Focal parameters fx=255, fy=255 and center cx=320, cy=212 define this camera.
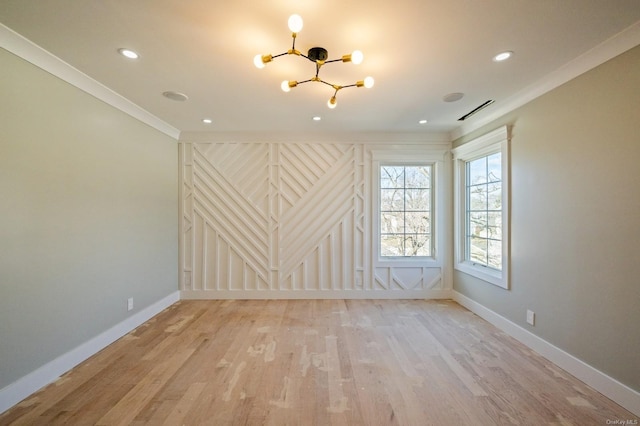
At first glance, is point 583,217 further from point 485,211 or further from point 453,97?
point 453,97

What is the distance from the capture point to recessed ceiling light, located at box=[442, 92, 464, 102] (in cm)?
267

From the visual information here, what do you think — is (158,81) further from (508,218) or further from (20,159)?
(508,218)

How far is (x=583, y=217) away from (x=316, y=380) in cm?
251

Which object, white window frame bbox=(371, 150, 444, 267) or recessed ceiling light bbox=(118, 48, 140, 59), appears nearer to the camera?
recessed ceiling light bbox=(118, 48, 140, 59)

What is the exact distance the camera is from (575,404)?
1.78 m

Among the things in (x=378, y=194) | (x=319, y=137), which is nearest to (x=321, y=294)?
(x=378, y=194)

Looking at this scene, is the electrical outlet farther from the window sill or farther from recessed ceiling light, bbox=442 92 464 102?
recessed ceiling light, bbox=442 92 464 102

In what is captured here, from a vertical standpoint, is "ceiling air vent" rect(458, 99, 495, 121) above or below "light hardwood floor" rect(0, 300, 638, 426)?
above

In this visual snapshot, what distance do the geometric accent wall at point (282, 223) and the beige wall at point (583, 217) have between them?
1759mm

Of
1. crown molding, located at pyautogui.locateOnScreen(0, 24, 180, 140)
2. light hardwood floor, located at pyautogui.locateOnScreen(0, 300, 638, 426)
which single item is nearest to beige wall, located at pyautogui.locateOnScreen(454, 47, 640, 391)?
light hardwood floor, located at pyautogui.locateOnScreen(0, 300, 638, 426)

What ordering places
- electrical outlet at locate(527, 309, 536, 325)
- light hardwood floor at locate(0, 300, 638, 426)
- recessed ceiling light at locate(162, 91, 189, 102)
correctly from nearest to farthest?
light hardwood floor at locate(0, 300, 638, 426), electrical outlet at locate(527, 309, 536, 325), recessed ceiling light at locate(162, 91, 189, 102)

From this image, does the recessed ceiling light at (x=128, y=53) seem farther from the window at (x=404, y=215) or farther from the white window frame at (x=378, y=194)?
the window at (x=404, y=215)

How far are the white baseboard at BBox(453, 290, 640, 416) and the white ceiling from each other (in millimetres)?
2434

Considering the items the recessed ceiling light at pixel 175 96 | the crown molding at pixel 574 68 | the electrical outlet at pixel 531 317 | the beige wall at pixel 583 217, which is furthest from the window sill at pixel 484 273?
the recessed ceiling light at pixel 175 96
